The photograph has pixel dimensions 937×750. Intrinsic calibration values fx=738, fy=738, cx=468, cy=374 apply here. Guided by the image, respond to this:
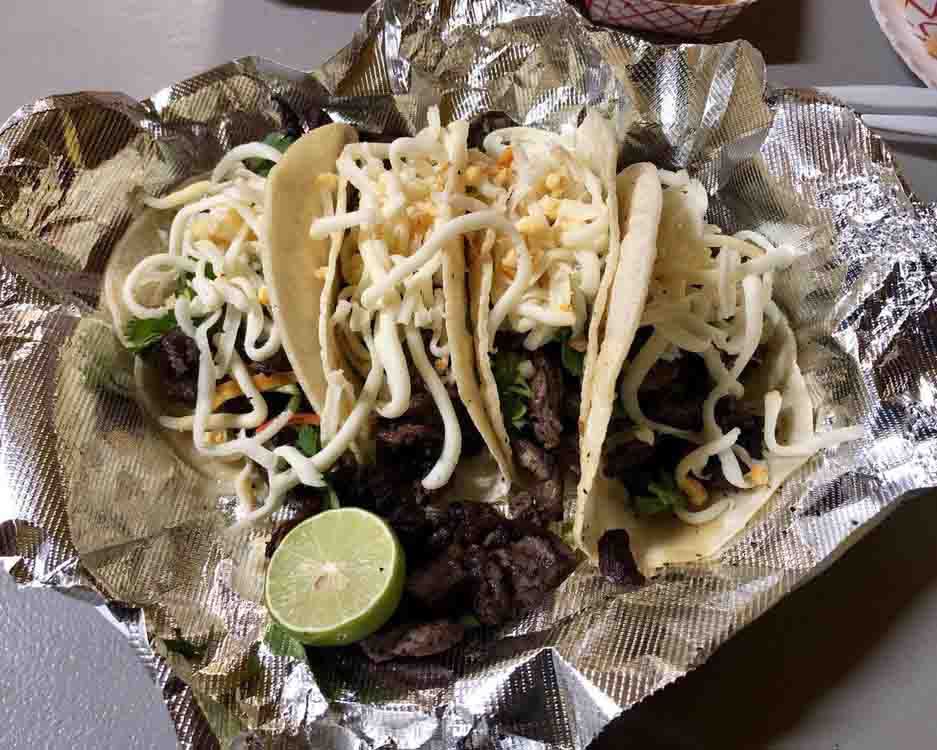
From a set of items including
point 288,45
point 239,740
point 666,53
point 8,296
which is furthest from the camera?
point 288,45

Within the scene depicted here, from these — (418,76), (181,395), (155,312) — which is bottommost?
(181,395)

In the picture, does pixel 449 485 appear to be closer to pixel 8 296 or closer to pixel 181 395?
pixel 181 395

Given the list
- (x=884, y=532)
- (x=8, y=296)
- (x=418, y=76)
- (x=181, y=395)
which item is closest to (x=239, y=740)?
(x=181, y=395)

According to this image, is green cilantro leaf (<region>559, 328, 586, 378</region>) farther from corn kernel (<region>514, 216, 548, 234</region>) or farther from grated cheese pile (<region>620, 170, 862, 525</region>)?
corn kernel (<region>514, 216, 548, 234</region>)

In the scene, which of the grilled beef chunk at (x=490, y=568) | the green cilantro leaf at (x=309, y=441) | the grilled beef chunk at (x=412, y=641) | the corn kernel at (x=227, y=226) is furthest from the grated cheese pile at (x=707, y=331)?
the corn kernel at (x=227, y=226)

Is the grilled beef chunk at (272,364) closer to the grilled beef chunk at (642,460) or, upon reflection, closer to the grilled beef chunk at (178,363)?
the grilled beef chunk at (178,363)

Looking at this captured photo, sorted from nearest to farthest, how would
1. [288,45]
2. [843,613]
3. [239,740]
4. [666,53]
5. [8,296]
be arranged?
[239,740], [843,613], [8,296], [666,53], [288,45]
